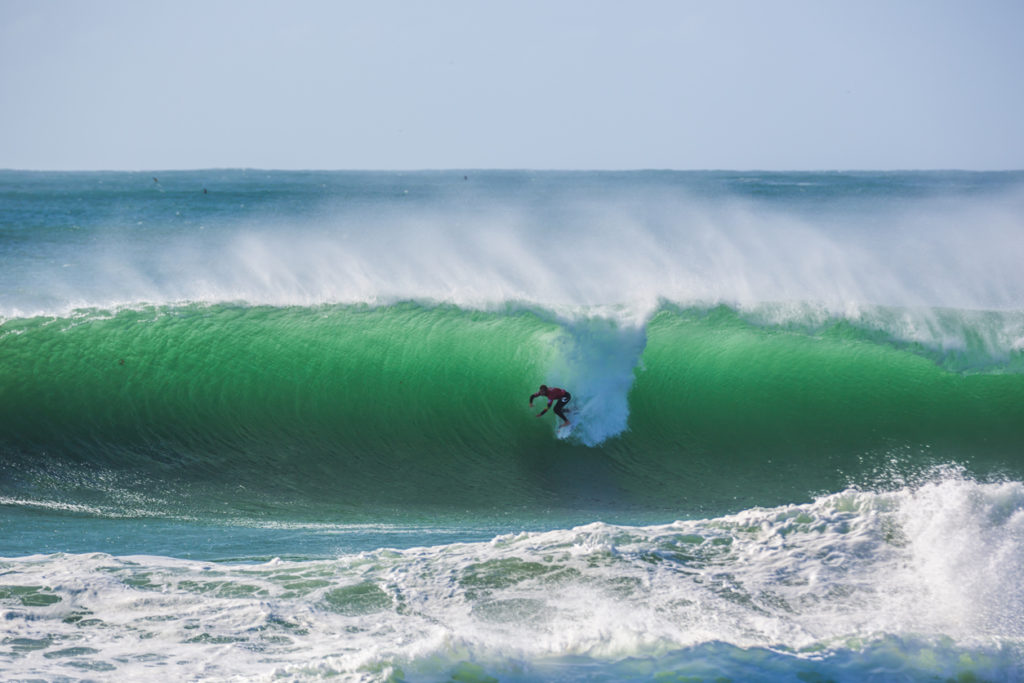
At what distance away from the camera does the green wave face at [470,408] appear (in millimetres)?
6863

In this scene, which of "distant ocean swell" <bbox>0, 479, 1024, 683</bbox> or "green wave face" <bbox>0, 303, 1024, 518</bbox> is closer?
"distant ocean swell" <bbox>0, 479, 1024, 683</bbox>

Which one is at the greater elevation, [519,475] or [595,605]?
[519,475]

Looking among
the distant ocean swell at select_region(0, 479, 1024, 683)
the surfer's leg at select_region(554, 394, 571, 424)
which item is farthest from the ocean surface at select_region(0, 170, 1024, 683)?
the surfer's leg at select_region(554, 394, 571, 424)

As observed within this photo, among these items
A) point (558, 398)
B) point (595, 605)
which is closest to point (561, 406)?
point (558, 398)

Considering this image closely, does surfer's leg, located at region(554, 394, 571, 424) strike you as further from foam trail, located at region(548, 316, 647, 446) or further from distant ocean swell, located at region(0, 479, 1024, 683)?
distant ocean swell, located at region(0, 479, 1024, 683)

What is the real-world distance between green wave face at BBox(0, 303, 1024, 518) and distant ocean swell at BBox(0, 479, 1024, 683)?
1640 millimetres

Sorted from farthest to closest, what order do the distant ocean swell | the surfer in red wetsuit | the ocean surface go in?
the surfer in red wetsuit, the ocean surface, the distant ocean swell

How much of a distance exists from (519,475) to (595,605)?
110 inches

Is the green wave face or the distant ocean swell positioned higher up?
the green wave face

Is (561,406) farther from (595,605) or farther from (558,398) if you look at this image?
(595,605)

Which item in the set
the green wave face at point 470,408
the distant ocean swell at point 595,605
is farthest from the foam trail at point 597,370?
the distant ocean swell at point 595,605

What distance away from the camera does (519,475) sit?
275 inches

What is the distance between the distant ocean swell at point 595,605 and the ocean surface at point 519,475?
0.7 inches

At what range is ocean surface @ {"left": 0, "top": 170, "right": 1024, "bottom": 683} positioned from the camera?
3.98m
